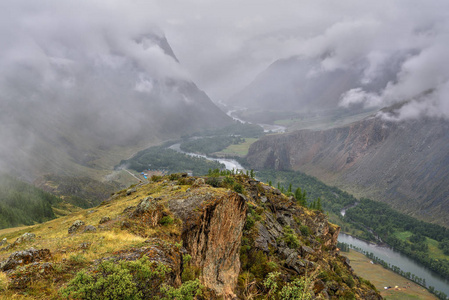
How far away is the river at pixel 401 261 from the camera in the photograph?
13662cm

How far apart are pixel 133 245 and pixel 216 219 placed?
11.7 meters

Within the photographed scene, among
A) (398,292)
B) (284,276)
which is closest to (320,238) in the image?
(284,276)

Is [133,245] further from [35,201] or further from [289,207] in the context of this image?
[35,201]

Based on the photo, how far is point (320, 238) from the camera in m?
70.9

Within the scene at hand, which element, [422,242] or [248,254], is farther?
[422,242]

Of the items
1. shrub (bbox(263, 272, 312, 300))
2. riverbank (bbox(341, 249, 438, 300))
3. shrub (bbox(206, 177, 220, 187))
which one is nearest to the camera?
shrub (bbox(263, 272, 312, 300))

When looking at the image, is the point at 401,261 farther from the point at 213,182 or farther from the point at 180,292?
the point at 180,292

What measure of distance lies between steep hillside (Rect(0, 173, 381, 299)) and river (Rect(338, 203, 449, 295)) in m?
136

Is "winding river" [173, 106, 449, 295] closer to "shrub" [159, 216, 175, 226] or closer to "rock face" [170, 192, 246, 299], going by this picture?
"rock face" [170, 192, 246, 299]

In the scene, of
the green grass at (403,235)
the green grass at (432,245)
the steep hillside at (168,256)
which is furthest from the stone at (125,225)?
the green grass at (403,235)

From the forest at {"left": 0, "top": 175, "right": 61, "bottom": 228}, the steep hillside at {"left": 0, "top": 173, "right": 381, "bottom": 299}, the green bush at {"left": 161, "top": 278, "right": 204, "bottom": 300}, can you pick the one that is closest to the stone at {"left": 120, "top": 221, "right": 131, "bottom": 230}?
the steep hillside at {"left": 0, "top": 173, "right": 381, "bottom": 299}

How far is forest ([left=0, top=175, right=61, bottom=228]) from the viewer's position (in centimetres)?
12419

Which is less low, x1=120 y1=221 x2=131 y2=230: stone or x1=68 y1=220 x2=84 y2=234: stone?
x1=120 y1=221 x2=131 y2=230: stone

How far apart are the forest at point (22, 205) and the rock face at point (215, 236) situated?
136135mm
